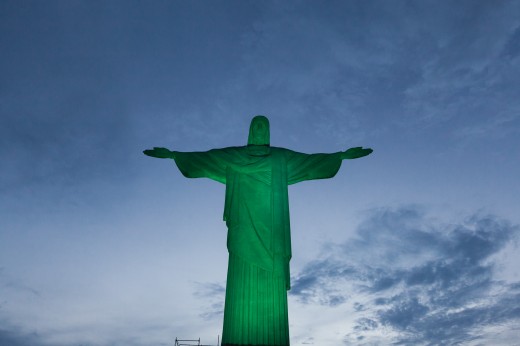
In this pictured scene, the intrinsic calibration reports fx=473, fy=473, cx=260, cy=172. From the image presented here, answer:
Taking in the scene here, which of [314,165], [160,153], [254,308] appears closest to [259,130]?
[314,165]

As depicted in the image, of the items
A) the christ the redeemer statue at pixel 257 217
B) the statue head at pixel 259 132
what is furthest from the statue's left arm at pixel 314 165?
the statue head at pixel 259 132

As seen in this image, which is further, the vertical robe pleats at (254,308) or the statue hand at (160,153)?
the statue hand at (160,153)

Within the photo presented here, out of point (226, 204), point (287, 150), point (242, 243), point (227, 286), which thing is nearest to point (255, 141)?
point (287, 150)

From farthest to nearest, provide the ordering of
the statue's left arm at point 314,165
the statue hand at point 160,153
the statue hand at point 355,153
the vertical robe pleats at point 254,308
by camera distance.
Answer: the statue's left arm at point 314,165 < the statue hand at point 355,153 < the statue hand at point 160,153 < the vertical robe pleats at point 254,308

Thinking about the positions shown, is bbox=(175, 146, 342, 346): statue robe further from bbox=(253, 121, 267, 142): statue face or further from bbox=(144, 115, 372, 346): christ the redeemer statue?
bbox=(253, 121, 267, 142): statue face

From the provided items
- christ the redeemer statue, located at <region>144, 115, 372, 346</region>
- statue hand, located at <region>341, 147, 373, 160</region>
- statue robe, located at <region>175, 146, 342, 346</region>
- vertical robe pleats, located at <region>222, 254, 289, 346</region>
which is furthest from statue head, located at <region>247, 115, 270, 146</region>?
vertical robe pleats, located at <region>222, 254, 289, 346</region>

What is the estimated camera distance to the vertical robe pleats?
10305mm

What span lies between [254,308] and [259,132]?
466 cm

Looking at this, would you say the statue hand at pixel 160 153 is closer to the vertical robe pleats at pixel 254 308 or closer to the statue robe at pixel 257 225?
the statue robe at pixel 257 225

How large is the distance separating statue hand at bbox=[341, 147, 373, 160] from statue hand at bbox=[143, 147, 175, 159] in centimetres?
450

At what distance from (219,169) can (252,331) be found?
166 inches

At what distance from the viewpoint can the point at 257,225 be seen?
11.4 meters

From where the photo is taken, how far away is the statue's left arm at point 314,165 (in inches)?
491

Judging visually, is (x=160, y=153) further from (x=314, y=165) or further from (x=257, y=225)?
(x=314, y=165)
